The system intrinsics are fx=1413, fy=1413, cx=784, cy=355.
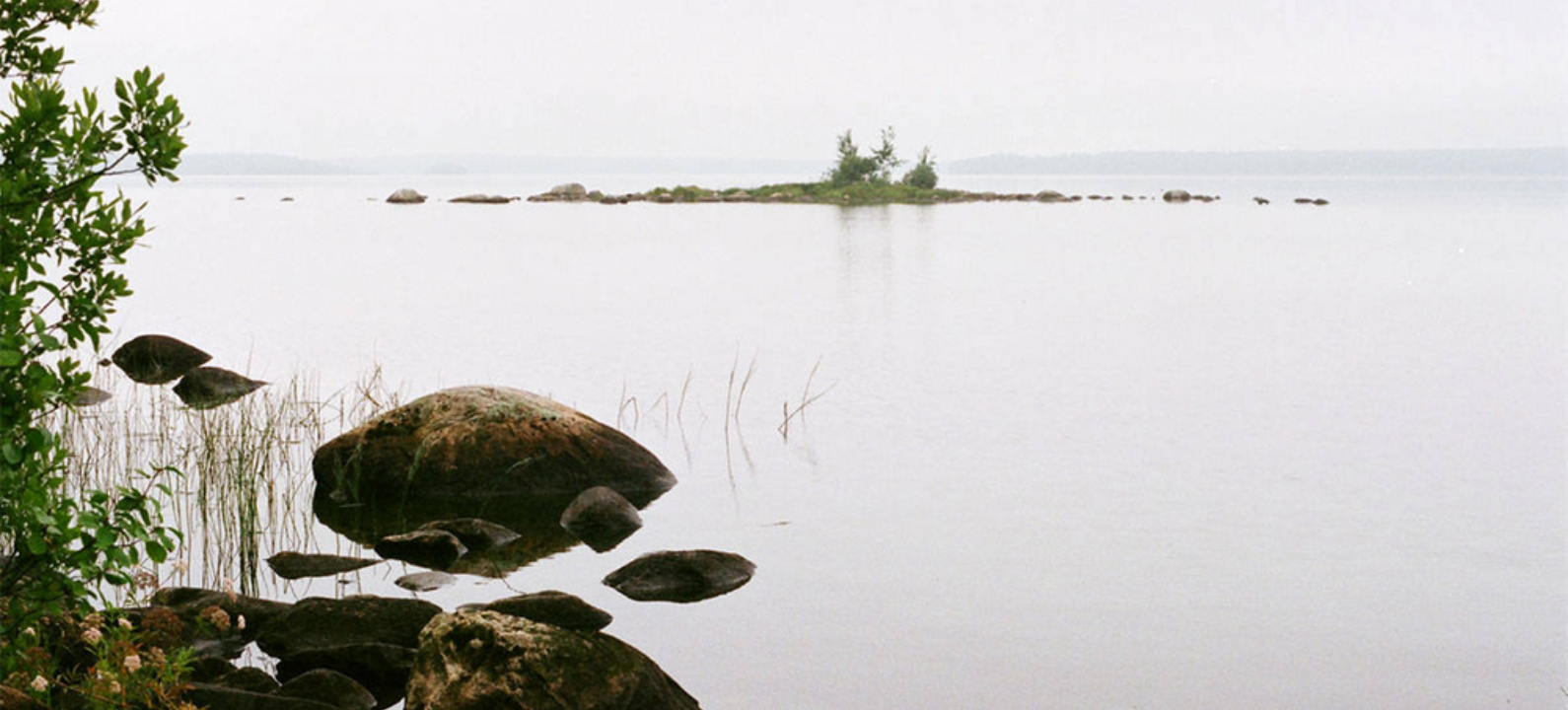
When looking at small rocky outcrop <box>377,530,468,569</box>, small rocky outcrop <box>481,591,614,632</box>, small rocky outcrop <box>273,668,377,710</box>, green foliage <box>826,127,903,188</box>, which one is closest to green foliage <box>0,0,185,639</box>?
small rocky outcrop <box>273,668,377,710</box>

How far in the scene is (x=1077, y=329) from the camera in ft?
89.6

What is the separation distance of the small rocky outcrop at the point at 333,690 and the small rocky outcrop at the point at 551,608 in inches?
41.4

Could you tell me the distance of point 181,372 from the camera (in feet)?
64.5

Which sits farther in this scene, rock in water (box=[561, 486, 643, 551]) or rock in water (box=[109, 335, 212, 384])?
rock in water (box=[109, 335, 212, 384])

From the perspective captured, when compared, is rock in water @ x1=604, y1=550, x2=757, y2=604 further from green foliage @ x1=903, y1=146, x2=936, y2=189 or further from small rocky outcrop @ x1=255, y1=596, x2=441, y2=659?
green foliage @ x1=903, y1=146, x2=936, y2=189

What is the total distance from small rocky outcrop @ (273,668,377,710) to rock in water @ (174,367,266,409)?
→ 1092 cm

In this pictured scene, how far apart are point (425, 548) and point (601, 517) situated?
5.55 ft

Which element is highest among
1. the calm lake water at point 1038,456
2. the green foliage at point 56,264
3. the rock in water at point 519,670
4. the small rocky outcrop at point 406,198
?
the green foliage at point 56,264

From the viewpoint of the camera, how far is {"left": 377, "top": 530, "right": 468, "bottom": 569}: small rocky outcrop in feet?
37.0

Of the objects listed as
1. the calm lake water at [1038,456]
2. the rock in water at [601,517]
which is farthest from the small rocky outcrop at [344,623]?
the rock in water at [601,517]

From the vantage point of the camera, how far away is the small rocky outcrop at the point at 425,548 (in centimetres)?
1129

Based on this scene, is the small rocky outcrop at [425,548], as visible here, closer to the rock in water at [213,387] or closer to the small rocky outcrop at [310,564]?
the small rocky outcrop at [310,564]

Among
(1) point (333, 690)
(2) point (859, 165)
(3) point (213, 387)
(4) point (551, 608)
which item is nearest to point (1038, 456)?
(4) point (551, 608)

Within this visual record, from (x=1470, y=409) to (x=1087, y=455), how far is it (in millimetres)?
6794
